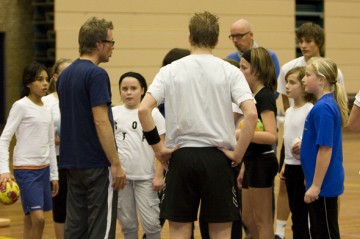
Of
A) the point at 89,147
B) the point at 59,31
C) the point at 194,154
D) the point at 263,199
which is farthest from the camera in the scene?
the point at 59,31

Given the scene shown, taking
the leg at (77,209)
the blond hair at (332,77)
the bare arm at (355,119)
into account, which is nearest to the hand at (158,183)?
the leg at (77,209)

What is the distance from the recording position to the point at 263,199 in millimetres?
7555

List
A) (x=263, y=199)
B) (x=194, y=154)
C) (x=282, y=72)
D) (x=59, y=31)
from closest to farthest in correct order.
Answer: (x=194, y=154) → (x=263, y=199) → (x=282, y=72) → (x=59, y=31)

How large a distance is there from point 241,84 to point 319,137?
71 centimetres

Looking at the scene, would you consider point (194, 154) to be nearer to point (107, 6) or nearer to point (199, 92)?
point (199, 92)

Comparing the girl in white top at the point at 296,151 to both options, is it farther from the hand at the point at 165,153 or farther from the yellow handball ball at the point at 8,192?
the yellow handball ball at the point at 8,192

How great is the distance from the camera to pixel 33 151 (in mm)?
7945

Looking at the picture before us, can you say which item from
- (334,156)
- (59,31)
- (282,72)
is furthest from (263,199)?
(59,31)

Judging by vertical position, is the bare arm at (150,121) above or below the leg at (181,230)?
above

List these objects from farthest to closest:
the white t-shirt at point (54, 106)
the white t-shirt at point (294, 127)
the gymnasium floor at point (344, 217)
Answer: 1. the gymnasium floor at point (344, 217)
2. the white t-shirt at point (54, 106)
3. the white t-shirt at point (294, 127)

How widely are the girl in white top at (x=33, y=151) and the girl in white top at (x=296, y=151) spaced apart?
2.02 metres

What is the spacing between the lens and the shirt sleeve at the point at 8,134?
7.75 meters

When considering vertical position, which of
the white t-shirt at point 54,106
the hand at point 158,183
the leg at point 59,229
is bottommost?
the leg at point 59,229

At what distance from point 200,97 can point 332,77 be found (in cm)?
111
